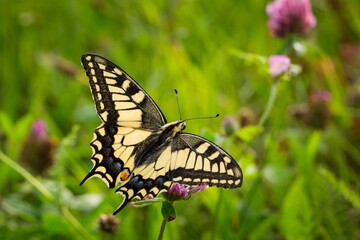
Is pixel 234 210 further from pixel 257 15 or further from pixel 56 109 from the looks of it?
pixel 257 15

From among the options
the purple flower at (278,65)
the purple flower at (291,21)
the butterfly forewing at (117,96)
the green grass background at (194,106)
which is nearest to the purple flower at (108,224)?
the green grass background at (194,106)

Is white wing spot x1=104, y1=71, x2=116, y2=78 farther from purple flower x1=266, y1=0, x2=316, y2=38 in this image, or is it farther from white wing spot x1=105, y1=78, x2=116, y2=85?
purple flower x1=266, y1=0, x2=316, y2=38

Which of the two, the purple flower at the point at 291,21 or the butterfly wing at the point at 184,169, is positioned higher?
the purple flower at the point at 291,21

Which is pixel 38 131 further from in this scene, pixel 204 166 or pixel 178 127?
pixel 204 166

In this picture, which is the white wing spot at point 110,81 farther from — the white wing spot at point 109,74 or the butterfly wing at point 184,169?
the butterfly wing at point 184,169

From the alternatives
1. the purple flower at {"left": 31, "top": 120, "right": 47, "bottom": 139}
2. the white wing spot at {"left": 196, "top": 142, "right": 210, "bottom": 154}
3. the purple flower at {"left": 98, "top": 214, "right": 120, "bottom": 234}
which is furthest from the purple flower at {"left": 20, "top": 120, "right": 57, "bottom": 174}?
the white wing spot at {"left": 196, "top": 142, "right": 210, "bottom": 154}
